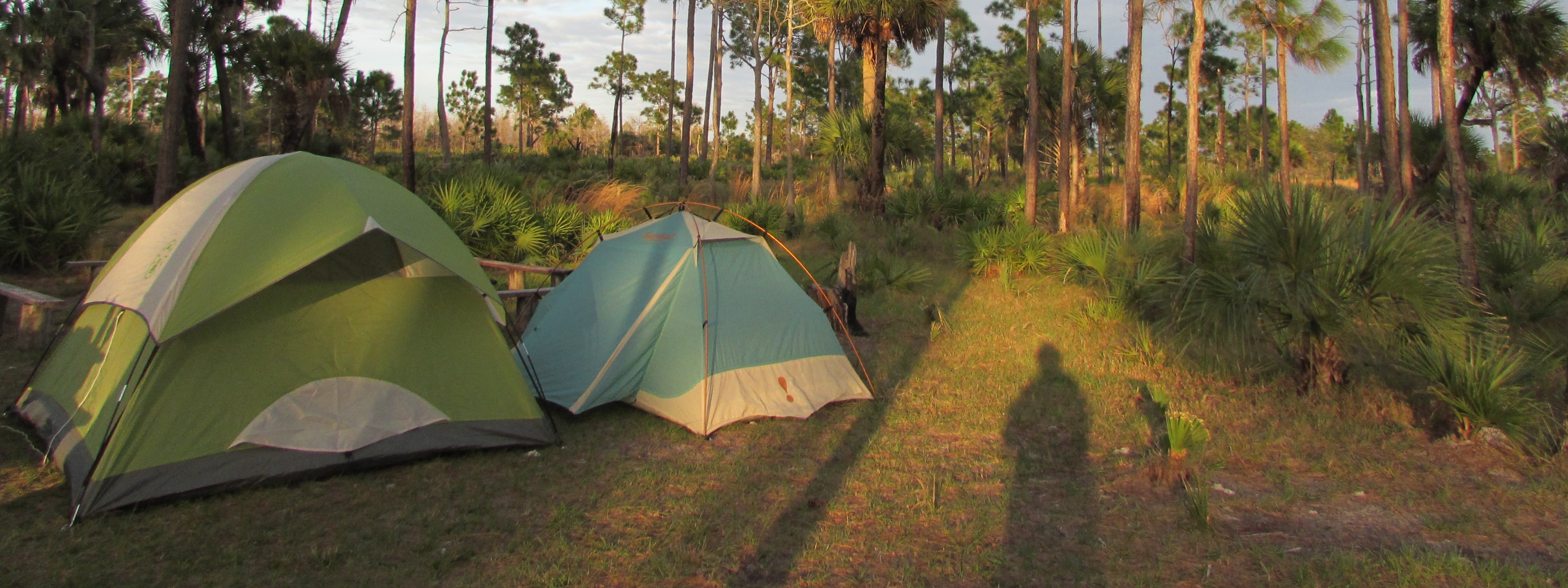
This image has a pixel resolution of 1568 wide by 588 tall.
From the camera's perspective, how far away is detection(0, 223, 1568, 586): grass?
4047 millimetres

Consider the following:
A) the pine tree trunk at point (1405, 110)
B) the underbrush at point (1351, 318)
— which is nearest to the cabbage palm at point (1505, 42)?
the pine tree trunk at point (1405, 110)

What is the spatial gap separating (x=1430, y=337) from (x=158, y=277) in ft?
28.5

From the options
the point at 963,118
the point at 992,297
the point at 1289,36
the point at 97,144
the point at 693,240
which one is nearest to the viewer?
the point at 693,240

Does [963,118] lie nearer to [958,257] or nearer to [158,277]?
[958,257]

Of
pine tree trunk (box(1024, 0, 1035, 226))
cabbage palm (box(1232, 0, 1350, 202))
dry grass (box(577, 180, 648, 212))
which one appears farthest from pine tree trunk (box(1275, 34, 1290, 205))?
dry grass (box(577, 180, 648, 212))

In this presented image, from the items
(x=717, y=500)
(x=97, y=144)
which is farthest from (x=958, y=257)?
(x=97, y=144)

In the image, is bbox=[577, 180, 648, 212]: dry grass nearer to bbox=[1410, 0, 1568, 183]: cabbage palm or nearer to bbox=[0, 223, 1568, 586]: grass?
bbox=[0, 223, 1568, 586]: grass

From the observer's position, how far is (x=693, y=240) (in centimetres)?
707

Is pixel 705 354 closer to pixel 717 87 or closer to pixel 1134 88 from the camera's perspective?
pixel 1134 88

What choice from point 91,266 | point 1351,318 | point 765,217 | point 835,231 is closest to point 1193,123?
point 1351,318

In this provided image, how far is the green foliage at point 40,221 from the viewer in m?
10.5

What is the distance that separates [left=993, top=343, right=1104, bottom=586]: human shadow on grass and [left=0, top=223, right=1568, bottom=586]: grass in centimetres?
2

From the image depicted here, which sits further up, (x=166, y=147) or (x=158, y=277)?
(x=166, y=147)

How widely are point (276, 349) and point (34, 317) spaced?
4611mm
